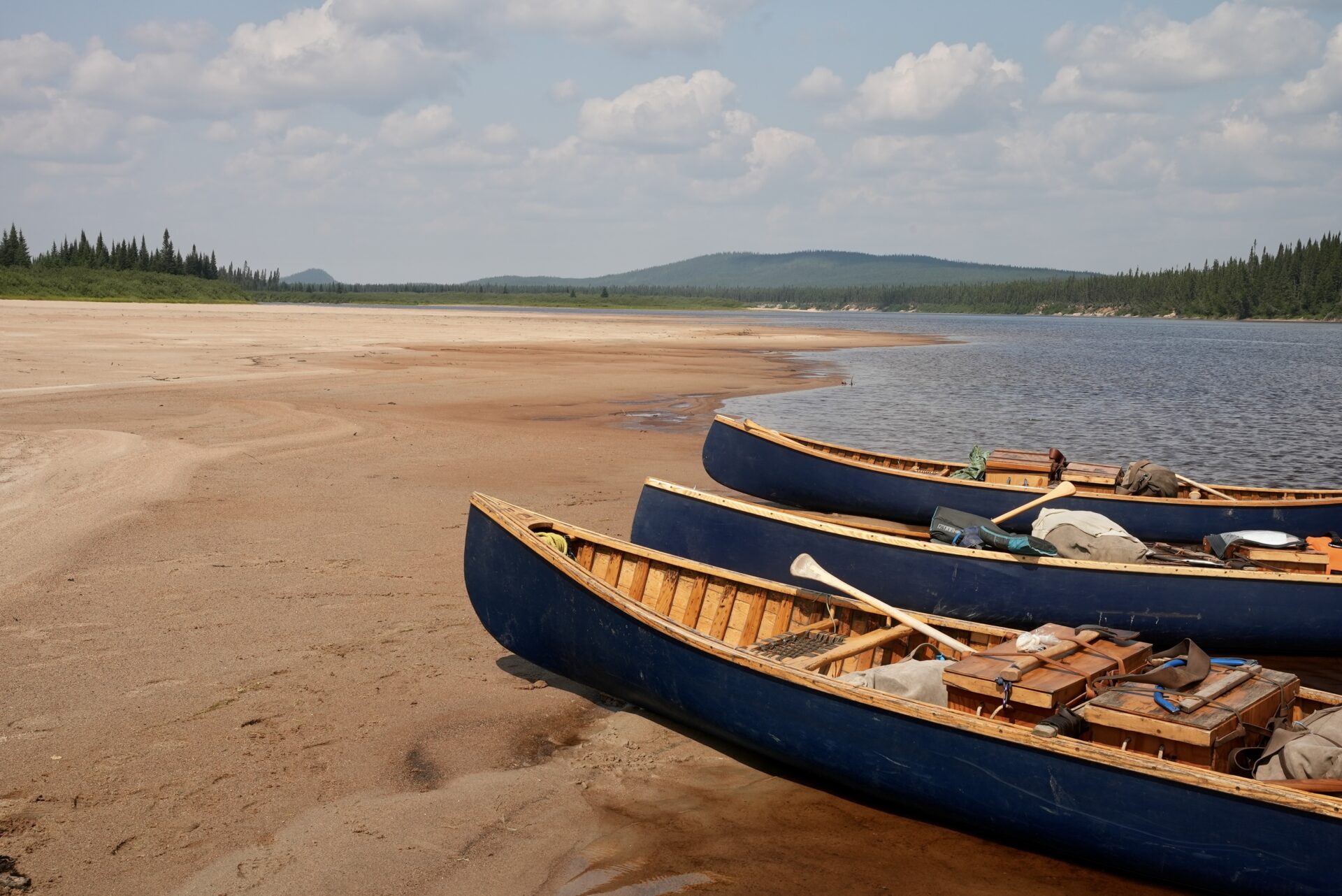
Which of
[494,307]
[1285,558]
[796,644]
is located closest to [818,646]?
[796,644]

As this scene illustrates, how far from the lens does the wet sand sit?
218 inches

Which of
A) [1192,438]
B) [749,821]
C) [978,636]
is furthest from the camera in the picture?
[1192,438]

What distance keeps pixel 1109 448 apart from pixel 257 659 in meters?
19.3

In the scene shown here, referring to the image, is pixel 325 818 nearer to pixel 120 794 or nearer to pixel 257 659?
pixel 120 794

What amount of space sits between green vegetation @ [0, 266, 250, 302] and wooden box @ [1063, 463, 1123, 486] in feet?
250

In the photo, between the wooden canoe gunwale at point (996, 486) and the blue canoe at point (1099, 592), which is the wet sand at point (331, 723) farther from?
the blue canoe at point (1099, 592)

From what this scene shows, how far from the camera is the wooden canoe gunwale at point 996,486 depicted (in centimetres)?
1184

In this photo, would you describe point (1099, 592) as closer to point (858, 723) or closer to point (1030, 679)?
point (1030, 679)

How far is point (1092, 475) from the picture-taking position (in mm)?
13055

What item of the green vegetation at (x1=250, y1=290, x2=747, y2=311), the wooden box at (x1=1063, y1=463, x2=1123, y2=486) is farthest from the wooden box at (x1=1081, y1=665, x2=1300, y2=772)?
the green vegetation at (x1=250, y1=290, x2=747, y2=311)

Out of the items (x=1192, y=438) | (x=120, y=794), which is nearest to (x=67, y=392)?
(x=120, y=794)

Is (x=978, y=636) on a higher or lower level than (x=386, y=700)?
higher

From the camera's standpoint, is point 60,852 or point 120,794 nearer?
point 60,852

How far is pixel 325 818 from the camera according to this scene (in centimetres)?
589
